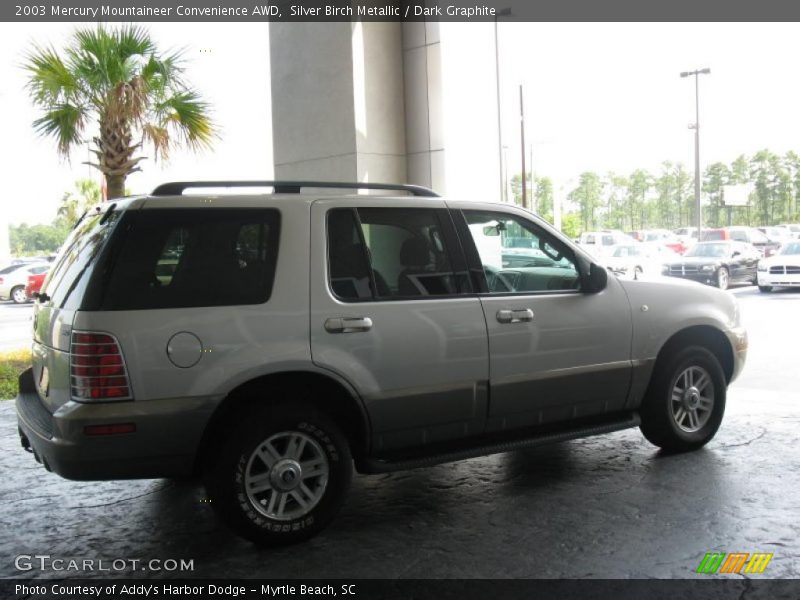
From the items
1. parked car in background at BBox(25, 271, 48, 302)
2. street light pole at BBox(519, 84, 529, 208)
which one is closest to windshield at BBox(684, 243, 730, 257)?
street light pole at BBox(519, 84, 529, 208)

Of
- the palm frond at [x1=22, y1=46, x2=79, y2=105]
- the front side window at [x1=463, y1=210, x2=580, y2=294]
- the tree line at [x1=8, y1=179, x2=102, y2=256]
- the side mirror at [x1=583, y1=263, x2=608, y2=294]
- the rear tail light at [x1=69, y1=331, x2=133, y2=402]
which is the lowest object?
the rear tail light at [x1=69, y1=331, x2=133, y2=402]

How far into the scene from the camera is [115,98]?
10.1 metres

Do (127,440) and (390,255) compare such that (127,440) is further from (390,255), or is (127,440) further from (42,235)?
(42,235)

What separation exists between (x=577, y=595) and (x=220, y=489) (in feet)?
5.83

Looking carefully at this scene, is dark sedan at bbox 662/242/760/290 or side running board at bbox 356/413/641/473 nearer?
side running board at bbox 356/413/641/473

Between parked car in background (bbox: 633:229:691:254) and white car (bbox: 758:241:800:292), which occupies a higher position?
parked car in background (bbox: 633:229:691:254)

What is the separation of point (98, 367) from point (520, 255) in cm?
277

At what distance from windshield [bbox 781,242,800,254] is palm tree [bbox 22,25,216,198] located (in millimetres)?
16390

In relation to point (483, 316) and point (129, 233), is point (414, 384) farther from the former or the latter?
point (129, 233)

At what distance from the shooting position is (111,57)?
10141 mm

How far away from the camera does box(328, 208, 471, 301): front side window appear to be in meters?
4.25

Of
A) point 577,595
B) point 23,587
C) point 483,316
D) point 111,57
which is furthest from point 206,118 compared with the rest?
point 577,595

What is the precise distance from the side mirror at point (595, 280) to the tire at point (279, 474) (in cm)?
194

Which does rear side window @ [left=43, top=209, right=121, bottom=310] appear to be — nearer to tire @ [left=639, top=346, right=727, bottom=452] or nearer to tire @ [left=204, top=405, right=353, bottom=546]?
tire @ [left=204, top=405, right=353, bottom=546]
